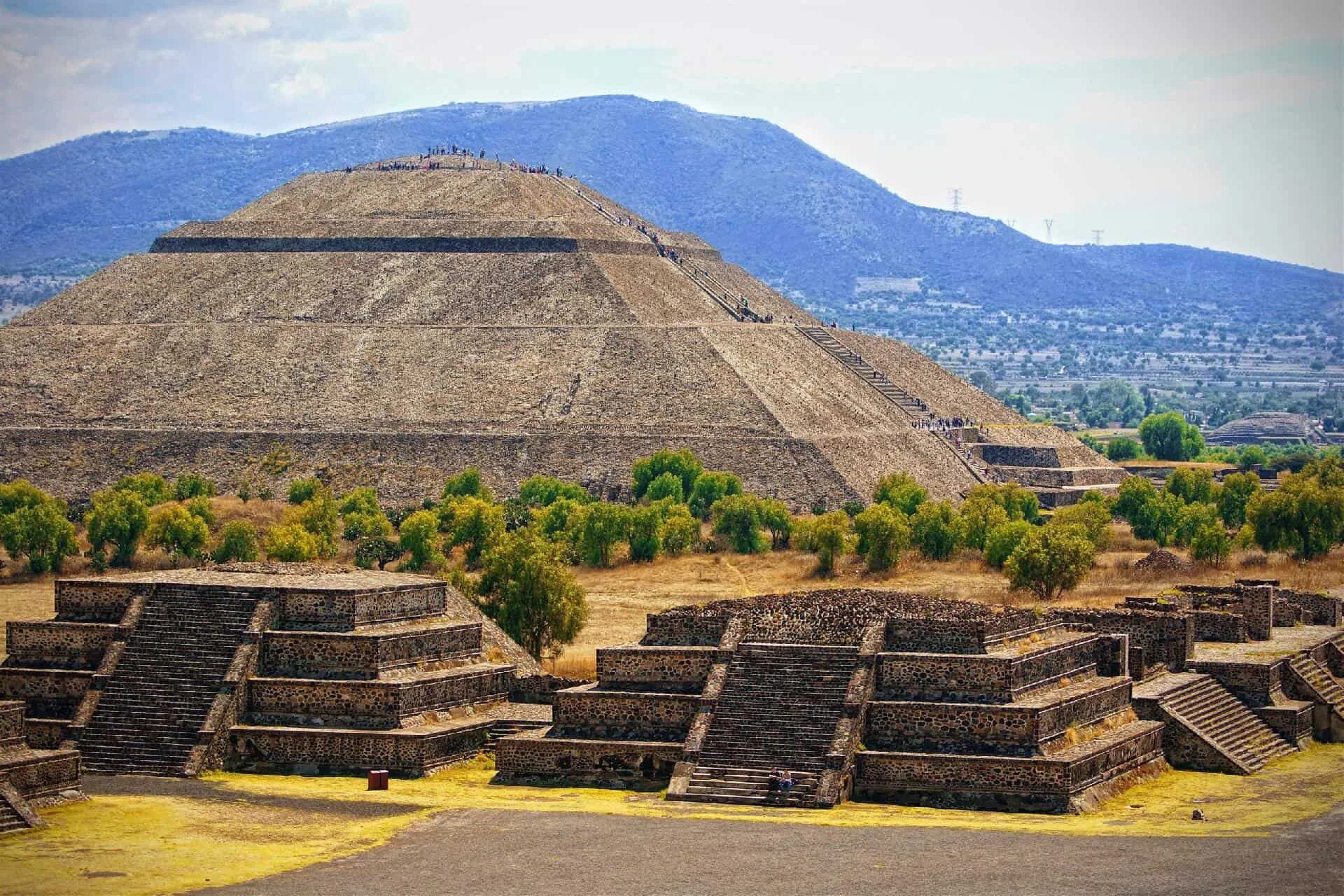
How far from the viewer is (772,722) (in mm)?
49406

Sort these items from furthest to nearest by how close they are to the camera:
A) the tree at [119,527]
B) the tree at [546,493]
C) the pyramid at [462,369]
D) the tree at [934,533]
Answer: the pyramid at [462,369], the tree at [546,493], the tree at [934,533], the tree at [119,527]

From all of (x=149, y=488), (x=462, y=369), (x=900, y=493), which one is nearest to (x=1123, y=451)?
(x=462, y=369)

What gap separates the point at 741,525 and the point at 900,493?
34.3 ft

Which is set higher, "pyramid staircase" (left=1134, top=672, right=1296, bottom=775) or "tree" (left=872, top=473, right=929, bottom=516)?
"tree" (left=872, top=473, right=929, bottom=516)

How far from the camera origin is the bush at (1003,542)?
89.5 metres

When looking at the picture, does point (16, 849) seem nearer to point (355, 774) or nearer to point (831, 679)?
point (355, 774)

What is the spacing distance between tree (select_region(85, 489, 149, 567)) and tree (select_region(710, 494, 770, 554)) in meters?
23.1

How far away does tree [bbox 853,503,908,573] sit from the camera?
A: 306ft

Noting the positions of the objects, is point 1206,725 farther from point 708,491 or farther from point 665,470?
Answer: point 665,470

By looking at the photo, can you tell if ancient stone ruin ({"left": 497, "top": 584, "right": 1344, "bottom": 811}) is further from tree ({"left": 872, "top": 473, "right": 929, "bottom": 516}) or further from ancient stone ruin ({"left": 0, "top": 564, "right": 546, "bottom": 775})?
tree ({"left": 872, "top": 473, "right": 929, "bottom": 516})

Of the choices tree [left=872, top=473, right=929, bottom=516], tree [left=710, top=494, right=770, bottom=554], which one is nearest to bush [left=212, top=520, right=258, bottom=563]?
tree [left=710, top=494, right=770, bottom=554]

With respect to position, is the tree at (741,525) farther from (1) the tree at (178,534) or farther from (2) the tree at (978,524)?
(1) the tree at (178,534)

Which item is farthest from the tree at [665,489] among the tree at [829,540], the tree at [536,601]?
the tree at [536,601]

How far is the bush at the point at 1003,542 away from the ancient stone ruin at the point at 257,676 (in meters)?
36.4
